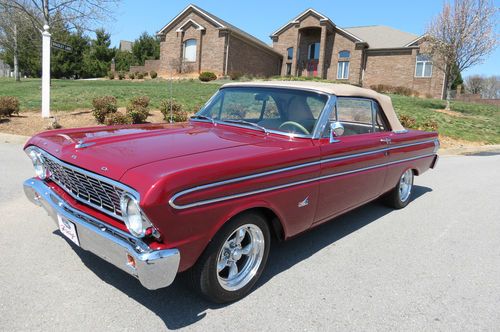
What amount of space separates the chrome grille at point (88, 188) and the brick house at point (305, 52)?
30945mm

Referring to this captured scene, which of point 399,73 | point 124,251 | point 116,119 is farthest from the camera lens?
point 399,73

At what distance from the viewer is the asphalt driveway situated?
280 cm

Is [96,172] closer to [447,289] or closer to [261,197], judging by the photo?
[261,197]

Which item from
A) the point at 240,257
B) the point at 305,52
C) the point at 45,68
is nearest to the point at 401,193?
the point at 240,257

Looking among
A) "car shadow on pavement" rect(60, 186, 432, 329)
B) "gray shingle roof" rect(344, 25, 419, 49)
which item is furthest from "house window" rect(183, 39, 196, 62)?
"car shadow on pavement" rect(60, 186, 432, 329)

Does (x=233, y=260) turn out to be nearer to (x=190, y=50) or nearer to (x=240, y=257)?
(x=240, y=257)

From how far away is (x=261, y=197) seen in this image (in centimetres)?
299

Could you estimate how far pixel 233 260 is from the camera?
3.09 m

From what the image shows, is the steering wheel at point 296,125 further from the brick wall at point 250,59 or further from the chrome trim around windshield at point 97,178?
the brick wall at point 250,59

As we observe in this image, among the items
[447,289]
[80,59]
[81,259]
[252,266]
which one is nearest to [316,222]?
[252,266]

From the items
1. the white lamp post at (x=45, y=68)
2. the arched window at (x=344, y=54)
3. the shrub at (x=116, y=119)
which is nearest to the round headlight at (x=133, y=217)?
the shrub at (x=116, y=119)

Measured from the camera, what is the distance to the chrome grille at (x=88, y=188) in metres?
2.64

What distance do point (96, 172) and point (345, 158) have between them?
2283 millimetres

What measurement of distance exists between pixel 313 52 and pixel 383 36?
6.75 metres
